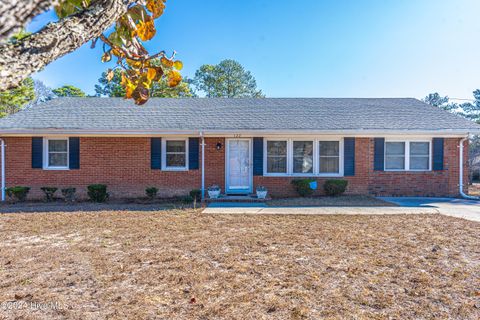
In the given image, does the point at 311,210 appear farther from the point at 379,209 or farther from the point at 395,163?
the point at 395,163

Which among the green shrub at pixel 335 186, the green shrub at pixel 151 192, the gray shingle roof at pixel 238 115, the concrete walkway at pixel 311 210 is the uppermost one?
the gray shingle roof at pixel 238 115

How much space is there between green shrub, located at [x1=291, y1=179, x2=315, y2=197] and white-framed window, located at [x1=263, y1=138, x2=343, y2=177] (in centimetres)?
54

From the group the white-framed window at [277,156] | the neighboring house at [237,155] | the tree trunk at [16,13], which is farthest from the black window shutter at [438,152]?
the tree trunk at [16,13]

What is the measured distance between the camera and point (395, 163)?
11383 millimetres

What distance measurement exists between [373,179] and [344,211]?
3.70m

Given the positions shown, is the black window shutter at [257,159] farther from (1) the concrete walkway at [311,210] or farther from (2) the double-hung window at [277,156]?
(1) the concrete walkway at [311,210]

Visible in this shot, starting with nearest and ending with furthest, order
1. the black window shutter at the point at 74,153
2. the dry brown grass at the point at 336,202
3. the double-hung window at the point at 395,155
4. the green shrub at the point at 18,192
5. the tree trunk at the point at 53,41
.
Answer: the tree trunk at the point at 53,41
the dry brown grass at the point at 336,202
the green shrub at the point at 18,192
the black window shutter at the point at 74,153
the double-hung window at the point at 395,155

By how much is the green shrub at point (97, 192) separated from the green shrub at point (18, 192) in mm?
2294

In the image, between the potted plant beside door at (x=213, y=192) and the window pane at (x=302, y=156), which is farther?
the window pane at (x=302, y=156)

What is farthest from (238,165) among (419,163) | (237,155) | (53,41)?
(53,41)

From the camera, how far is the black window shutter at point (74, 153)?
10930 mm

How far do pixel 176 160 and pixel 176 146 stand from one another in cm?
55

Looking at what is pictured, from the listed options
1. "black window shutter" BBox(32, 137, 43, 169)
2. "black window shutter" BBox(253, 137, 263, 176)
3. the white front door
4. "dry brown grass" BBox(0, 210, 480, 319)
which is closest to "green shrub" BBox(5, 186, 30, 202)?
"black window shutter" BBox(32, 137, 43, 169)

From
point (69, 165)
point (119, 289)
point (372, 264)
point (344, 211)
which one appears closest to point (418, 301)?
point (372, 264)
